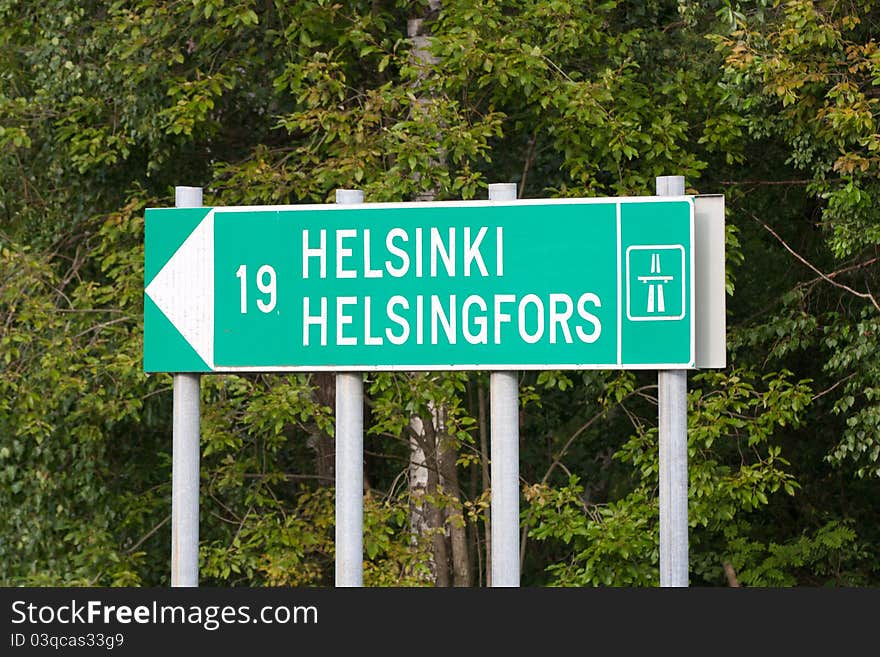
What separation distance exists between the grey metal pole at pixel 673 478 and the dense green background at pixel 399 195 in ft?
14.3

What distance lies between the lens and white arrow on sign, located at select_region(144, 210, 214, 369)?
4.81m

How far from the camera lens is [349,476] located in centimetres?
481

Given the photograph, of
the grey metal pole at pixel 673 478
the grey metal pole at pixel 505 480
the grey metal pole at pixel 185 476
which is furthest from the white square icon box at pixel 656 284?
the grey metal pole at pixel 185 476

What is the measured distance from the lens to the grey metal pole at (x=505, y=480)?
183 inches

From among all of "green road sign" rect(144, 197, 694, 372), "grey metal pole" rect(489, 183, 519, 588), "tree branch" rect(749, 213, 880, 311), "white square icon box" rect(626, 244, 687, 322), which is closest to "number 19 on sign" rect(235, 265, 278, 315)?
"green road sign" rect(144, 197, 694, 372)

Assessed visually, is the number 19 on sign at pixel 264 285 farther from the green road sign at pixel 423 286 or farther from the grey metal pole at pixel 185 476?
the grey metal pole at pixel 185 476

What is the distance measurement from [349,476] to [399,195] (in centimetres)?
449

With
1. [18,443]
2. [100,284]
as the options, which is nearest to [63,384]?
[18,443]

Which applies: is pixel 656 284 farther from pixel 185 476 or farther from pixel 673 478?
pixel 185 476

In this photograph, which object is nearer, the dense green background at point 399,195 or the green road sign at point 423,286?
the green road sign at point 423,286

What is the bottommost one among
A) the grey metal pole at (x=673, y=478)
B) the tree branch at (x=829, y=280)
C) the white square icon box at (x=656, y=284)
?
the grey metal pole at (x=673, y=478)

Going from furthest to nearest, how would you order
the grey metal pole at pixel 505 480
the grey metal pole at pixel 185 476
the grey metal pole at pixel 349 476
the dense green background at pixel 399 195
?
1. the dense green background at pixel 399 195
2. the grey metal pole at pixel 185 476
3. the grey metal pole at pixel 349 476
4. the grey metal pole at pixel 505 480

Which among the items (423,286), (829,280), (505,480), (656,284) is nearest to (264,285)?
(423,286)

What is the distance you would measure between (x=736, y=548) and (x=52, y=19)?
6467 mm
